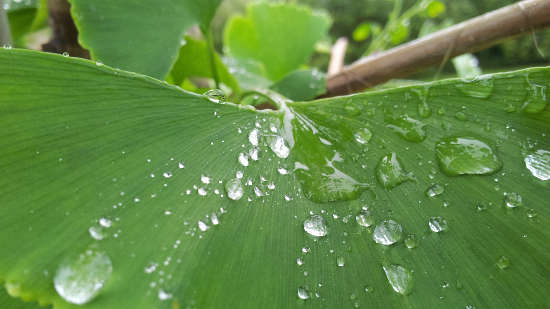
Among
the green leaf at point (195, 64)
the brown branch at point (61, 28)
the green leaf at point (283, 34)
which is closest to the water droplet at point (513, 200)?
the green leaf at point (195, 64)

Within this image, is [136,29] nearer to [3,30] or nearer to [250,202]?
[3,30]

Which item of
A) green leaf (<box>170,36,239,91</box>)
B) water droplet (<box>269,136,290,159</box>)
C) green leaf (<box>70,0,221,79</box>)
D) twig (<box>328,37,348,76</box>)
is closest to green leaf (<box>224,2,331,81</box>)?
twig (<box>328,37,348,76</box>)

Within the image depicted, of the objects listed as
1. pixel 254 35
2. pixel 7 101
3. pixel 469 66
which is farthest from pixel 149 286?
pixel 469 66

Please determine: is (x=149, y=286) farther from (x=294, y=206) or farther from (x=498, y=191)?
(x=498, y=191)

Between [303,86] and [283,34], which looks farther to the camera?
[283,34]

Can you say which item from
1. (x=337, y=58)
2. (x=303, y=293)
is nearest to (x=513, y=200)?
(x=303, y=293)
